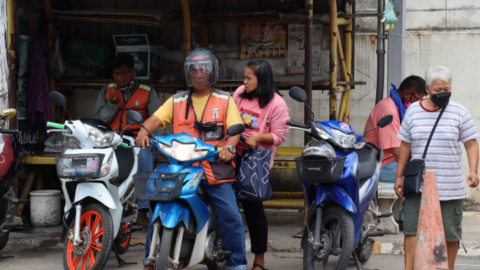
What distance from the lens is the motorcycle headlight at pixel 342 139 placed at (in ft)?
13.5

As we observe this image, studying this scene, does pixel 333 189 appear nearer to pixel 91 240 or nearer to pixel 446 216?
pixel 446 216

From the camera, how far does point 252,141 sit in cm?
420

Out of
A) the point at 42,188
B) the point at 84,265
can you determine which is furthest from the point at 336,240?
the point at 42,188

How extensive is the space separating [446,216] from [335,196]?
79 cm

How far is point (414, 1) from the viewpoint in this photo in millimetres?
7426

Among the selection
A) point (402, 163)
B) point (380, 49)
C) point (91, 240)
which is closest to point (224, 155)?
point (91, 240)

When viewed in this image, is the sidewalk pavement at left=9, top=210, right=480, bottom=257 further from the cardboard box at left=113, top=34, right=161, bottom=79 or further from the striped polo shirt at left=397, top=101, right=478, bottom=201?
the cardboard box at left=113, top=34, right=161, bottom=79

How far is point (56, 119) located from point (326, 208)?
4.03m

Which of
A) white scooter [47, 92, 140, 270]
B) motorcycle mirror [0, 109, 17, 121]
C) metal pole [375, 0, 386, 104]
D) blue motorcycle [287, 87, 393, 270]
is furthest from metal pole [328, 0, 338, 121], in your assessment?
motorcycle mirror [0, 109, 17, 121]

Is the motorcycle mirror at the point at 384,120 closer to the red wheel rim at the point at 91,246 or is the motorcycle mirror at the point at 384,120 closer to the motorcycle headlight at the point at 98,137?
the motorcycle headlight at the point at 98,137

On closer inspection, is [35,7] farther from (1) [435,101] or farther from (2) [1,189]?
(1) [435,101]

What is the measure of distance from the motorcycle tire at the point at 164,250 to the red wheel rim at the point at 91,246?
82cm

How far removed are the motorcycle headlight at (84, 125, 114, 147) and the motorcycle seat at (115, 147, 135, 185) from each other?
1.04 ft

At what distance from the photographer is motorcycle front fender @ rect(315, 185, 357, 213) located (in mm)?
3961
